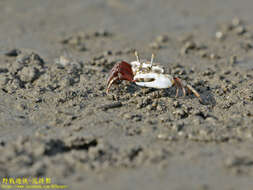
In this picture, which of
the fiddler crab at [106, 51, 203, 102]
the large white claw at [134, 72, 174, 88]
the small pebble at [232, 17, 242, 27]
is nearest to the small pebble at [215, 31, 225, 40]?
the small pebble at [232, 17, 242, 27]

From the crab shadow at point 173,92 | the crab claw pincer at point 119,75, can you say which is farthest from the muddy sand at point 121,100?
the crab claw pincer at point 119,75

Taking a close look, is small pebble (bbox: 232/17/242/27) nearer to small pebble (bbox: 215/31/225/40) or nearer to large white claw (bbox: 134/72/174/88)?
small pebble (bbox: 215/31/225/40)

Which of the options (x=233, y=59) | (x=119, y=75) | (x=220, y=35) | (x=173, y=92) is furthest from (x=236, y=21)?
(x=119, y=75)

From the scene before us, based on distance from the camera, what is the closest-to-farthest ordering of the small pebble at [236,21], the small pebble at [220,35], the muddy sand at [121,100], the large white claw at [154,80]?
the muddy sand at [121,100] < the large white claw at [154,80] < the small pebble at [220,35] < the small pebble at [236,21]

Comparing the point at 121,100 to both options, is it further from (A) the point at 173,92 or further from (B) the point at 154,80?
(A) the point at 173,92

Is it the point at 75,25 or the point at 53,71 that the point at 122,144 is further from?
the point at 75,25

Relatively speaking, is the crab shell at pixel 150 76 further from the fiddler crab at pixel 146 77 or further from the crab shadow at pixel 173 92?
the crab shadow at pixel 173 92
